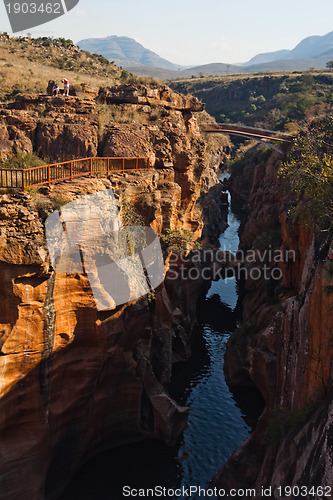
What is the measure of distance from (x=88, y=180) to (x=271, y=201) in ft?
80.0

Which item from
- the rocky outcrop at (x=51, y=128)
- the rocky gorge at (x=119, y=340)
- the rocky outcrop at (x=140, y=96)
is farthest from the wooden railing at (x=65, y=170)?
the rocky outcrop at (x=140, y=96)

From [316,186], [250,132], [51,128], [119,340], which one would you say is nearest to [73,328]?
[119,340]

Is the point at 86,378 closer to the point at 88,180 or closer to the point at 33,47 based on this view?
the point at 88,180

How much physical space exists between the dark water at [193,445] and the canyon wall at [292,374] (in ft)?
4.35

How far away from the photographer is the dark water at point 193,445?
61.9 ft

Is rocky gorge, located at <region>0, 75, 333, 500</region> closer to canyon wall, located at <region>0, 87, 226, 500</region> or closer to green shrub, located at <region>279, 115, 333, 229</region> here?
canyon wall, located at <region>0, 87, 226, 500</region>

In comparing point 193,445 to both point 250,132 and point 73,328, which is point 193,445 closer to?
point 73,328

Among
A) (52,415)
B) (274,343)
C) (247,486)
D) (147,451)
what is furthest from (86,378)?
(274,343)

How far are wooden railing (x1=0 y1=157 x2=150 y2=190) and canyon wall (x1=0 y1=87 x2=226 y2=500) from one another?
52cm

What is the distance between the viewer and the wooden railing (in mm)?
16620

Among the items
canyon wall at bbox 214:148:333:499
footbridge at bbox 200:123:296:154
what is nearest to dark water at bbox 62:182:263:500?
canyon wall at bbox 214:148:333:499

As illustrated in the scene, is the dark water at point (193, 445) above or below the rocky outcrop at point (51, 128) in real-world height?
below

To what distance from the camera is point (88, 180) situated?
1894cm

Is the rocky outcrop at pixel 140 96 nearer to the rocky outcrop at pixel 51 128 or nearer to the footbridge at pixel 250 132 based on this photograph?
the rocky outcrop at pixel 51 128
